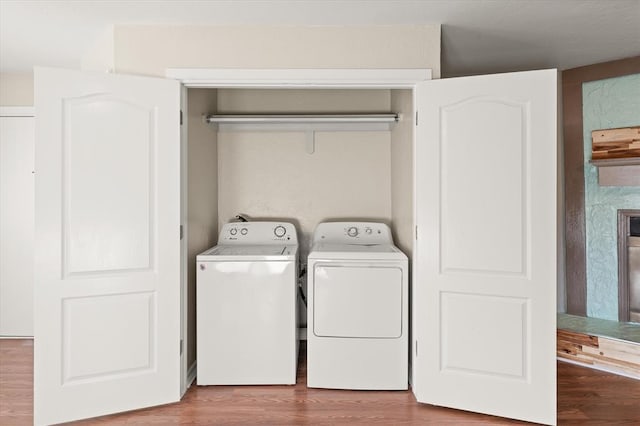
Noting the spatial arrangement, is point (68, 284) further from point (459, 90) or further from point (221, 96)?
point (459, 90)

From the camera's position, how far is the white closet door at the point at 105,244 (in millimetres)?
2174

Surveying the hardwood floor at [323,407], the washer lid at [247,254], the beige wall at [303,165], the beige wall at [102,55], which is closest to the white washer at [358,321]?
the hardwood floor at [323,407]

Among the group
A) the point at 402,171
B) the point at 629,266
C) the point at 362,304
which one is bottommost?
the point at 362,304

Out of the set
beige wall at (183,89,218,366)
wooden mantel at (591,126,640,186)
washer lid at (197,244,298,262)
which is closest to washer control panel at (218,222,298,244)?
beige wall at (183,89,218,366)

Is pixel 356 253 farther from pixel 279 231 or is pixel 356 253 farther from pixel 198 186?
pixel 198 186

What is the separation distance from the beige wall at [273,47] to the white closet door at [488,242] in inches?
12.5

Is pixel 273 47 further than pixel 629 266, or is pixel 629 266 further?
→ pixel 629 266

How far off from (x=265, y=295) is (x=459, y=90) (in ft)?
5.67

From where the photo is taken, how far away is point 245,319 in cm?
261

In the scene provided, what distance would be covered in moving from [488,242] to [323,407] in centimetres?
136

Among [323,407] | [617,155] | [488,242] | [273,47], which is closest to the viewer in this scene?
[488,242]

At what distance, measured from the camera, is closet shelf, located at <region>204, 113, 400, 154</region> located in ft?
10.5

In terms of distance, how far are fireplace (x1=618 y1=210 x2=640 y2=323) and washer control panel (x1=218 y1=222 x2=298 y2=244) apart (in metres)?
2.65

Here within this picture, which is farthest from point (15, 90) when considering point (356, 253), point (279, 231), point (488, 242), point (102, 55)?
point (488, 242)
